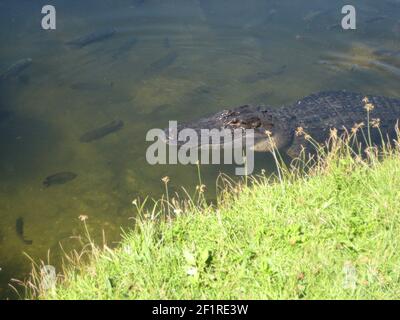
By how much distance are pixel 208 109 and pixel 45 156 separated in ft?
9.37

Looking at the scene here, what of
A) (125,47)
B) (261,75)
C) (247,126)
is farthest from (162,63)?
(247,126)

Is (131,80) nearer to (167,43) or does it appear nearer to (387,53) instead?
(167,43)

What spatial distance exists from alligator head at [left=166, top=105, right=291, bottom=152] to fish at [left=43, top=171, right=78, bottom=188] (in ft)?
4.96

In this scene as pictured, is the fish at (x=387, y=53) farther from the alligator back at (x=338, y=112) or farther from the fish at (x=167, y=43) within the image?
the fish at (x=167, y=43)

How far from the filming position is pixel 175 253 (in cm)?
363

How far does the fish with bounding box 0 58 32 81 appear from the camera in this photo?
9523mm

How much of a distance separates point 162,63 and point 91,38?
6.20 ft

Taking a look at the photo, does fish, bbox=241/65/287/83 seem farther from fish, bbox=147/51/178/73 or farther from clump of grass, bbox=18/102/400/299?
clump of grass, bbox=18/102/400/299

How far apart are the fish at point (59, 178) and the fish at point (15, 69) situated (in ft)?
12.3

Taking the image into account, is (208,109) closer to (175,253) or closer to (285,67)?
(285,67)

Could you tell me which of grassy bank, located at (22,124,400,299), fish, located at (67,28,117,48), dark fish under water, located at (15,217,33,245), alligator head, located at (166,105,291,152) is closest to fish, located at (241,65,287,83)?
alligator head, located at (166,105,291,152)
